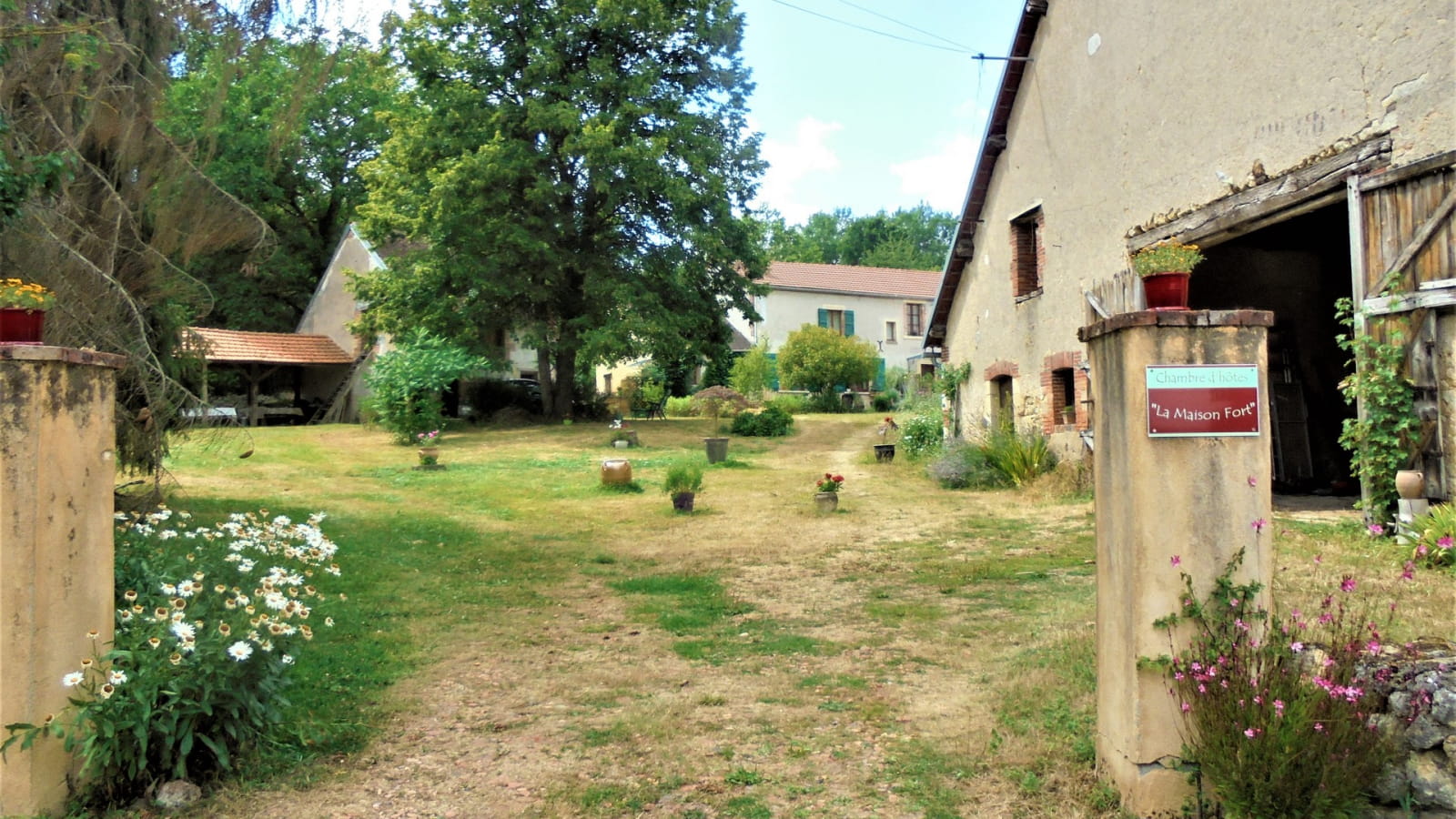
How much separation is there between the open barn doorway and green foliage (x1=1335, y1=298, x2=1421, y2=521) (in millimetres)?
4980

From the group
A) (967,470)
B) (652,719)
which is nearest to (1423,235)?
(652,719)

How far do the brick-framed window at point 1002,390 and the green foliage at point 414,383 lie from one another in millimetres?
12570

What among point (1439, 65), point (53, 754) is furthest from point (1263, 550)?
point (1439, 65)

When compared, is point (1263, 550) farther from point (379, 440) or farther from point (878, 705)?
point (379, 440)

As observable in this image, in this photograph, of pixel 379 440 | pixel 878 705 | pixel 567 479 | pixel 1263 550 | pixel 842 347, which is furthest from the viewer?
pixel 842 347

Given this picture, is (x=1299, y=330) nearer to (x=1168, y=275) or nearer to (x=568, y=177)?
(x=1168, y=275)

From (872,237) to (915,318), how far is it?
25.6 metres

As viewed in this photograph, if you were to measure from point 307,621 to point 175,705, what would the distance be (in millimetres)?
2985

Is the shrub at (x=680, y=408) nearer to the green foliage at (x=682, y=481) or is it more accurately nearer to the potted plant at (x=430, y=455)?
the potted plant at (x=430, y=455)

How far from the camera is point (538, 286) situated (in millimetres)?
24953

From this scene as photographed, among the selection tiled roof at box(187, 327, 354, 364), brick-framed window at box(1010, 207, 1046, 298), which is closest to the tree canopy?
tiled roof at box(187, 327, 354, 364)

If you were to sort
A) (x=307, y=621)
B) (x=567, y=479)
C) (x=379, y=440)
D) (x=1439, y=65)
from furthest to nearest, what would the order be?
(x=379, y=440)
(x=567, y=479)
(x=1439, y=65)
(x=307, y=621)

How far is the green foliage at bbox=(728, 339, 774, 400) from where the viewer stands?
33.1 metres

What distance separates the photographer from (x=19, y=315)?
12.4 feet
